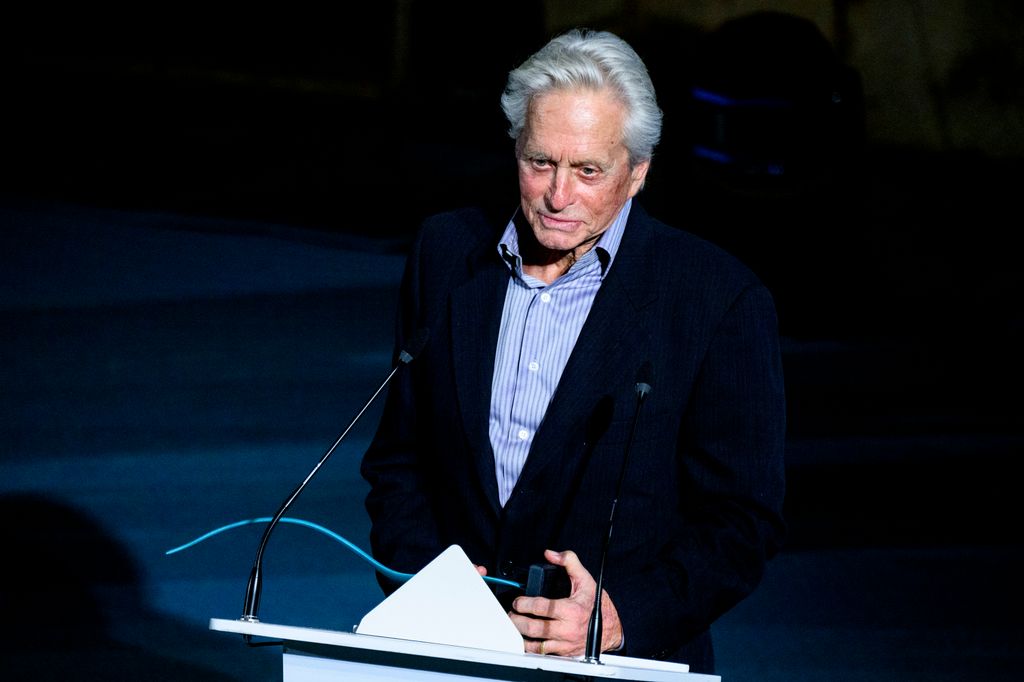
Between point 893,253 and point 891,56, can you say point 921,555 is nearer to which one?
point 893,253

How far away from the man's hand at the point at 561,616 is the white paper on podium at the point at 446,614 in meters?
0.09

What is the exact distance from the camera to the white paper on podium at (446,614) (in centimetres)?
128

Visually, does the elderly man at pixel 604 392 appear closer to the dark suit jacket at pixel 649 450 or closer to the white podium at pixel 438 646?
the dark suit jacket at pixel 649 450

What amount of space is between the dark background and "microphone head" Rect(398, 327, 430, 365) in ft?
7.12

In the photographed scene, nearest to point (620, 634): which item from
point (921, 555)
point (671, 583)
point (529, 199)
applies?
point (671, 583)

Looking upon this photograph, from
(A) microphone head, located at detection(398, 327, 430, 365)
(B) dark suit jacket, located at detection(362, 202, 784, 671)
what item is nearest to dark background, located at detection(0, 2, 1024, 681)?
(B) dark suit jacket, located at detection(362, 202, 784, 671)

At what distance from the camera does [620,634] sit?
1474 millimetres

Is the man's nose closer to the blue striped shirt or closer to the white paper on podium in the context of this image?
the blue striped shirt

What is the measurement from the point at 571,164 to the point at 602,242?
0.41 feet

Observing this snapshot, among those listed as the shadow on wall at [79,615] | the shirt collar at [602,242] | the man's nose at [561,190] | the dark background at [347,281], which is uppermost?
the man's nose at [561,190]

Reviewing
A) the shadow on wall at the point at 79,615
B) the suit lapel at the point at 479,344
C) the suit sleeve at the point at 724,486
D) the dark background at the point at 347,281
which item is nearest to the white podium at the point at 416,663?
the suit sleeve at the point at 724,486

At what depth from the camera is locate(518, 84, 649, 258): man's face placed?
5.35 ft

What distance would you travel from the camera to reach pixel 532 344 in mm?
1687

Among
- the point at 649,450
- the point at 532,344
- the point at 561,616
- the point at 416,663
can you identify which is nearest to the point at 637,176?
the point at 532,344
